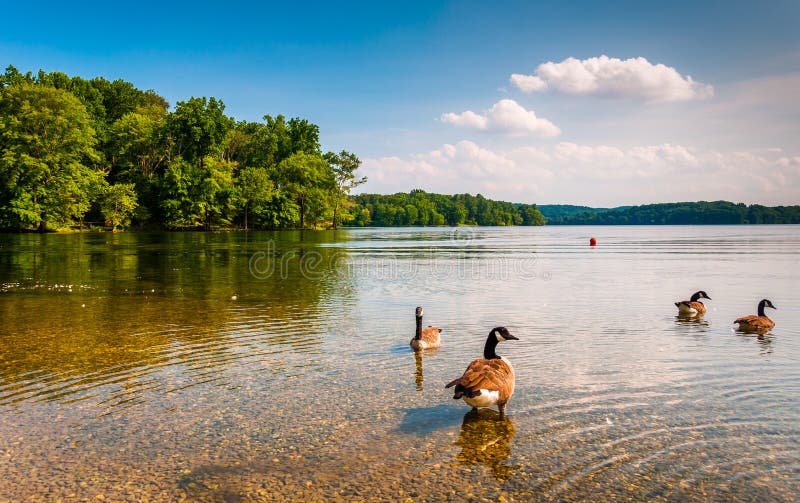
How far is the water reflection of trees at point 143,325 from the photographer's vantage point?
38.6ft

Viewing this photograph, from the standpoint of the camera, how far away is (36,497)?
21.1 ft

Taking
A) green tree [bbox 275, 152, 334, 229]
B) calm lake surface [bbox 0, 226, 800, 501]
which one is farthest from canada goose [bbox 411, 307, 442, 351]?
green tree [bbox 275, 152, 334, 229]

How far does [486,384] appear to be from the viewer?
895 cm

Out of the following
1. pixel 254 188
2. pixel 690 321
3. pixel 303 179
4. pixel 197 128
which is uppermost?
pixel 197 128

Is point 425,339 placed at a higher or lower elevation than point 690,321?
higher

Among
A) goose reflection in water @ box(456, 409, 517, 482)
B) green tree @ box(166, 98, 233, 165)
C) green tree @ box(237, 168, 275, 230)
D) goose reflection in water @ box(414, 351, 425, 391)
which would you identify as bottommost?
goose reflection in water @ box(456, 409, 517, 482)

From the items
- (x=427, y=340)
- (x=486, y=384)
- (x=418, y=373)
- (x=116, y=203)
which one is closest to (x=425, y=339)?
(x=427, y=340)

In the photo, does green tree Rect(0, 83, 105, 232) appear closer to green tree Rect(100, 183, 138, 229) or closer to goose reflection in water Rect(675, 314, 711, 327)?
green tree Rect(100, 183, 138, 229)

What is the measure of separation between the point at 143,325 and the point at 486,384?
12.8 meters

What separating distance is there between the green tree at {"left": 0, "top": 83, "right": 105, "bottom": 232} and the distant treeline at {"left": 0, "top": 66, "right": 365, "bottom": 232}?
180 mm

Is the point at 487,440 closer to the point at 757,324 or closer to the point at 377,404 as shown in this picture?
the point at 377,404

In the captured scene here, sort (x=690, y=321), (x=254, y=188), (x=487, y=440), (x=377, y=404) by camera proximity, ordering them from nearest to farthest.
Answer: (x=487, y=440), (x=377, y=404), (x=690, y=321), (x=254, y=188)

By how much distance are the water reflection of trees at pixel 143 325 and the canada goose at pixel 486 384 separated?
5025mm

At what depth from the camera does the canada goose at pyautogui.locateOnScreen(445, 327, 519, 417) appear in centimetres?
876
